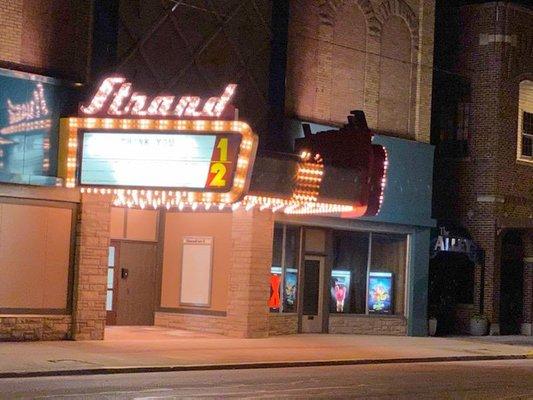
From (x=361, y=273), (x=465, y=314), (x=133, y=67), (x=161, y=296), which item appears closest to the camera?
(x=133, y=67)

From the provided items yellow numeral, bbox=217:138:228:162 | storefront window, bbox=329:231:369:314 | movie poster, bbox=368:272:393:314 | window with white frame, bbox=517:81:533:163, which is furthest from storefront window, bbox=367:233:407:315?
yellow numeral, bbox=217:138:228:162

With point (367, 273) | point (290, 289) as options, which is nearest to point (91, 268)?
point (290, 289)

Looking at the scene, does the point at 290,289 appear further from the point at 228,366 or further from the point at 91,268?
the point at 228,366

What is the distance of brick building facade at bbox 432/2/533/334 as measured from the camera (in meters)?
37.9

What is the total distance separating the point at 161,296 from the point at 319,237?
16.1 feet

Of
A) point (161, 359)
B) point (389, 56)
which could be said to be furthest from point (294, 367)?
point (389, 56)

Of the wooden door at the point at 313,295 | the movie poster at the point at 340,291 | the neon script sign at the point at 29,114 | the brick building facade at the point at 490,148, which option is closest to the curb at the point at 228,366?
the wooden door at the point at 313,295

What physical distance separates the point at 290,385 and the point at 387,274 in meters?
16.0

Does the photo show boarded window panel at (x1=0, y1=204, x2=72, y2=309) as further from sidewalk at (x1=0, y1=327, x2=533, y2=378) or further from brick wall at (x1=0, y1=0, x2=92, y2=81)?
brick wall at (x1=0, y1=0, x2=92, y2=81)

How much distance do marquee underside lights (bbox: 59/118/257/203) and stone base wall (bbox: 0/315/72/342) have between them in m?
3.06

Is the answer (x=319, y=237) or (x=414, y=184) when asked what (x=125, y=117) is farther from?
(x=414, y=184)

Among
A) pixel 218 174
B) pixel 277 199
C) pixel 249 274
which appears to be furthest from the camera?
pixel 249 274

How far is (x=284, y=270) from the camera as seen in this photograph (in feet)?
105

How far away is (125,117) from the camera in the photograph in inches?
985
